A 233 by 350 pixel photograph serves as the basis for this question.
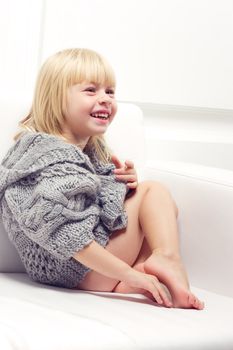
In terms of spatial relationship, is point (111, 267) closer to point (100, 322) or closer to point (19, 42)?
point (100, 322)

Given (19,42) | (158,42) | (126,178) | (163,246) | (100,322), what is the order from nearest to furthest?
(100,322) < (163,246) < (126,178) < (19,42) < (158,42)

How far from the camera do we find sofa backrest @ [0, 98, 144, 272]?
1.58 meters

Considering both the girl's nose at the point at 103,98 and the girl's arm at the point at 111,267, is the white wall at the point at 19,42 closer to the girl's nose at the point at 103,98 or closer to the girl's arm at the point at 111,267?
the girl's nose at the point at 103,98

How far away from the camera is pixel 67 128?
62.2 inches

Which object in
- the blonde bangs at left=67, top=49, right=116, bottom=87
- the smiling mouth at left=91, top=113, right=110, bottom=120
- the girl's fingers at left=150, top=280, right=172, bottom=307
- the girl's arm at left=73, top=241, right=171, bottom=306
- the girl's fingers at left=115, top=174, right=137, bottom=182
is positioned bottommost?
the girl's fingers at left=150, top=280, right=172, bottom=307

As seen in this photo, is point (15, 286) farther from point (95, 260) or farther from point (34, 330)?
point (34, 330)

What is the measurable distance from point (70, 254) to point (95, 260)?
1.8 inches

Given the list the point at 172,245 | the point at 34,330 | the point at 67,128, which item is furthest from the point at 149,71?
the point at 34,330

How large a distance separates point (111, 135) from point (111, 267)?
1.36 feet

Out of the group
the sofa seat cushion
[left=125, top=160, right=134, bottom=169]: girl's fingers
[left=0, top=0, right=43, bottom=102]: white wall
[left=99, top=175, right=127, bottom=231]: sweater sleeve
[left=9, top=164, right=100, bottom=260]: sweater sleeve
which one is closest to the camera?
the sofa seat cushion

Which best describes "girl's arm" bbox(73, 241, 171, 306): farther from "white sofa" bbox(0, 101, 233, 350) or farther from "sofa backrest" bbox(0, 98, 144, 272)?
"sofa backrest" bbox(0, 98, 144, 272)

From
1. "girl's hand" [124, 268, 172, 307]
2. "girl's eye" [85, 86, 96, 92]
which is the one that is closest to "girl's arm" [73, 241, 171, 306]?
"girl's hand" [124, 268, 172, 307]

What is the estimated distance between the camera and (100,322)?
1.18 metres

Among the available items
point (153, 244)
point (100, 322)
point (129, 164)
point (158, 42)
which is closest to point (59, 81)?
point (129, 164)
